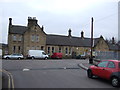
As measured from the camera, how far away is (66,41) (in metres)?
58.0

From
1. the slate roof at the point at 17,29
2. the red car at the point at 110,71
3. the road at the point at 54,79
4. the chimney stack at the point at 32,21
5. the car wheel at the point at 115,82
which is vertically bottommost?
the road at the point at 54,79

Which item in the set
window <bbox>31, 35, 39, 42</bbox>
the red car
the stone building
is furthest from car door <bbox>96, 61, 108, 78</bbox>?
window <bbox>31, 35, 39, 42</bbox>

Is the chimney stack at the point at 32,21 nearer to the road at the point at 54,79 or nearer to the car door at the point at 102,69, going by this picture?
the road at the point at 54,79

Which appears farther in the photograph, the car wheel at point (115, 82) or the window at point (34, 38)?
the window at point (34, 38)

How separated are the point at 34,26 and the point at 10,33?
695 centimetres

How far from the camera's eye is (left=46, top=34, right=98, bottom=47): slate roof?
55431 mm

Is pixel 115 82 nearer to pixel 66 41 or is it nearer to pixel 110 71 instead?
pixel 110 71

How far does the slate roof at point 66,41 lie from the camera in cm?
5543

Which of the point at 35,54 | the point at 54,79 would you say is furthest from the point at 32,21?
the point at 54,79

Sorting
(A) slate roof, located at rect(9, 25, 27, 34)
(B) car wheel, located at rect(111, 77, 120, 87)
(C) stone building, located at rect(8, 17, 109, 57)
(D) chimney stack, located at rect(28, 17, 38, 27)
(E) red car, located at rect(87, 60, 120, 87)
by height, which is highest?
(D) chimney stack, located at rect(28, 17, 38, 27)

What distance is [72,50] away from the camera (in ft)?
188

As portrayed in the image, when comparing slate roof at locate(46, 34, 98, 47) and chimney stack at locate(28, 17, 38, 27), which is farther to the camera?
slate roof at locate(46, 34, 98, 47)

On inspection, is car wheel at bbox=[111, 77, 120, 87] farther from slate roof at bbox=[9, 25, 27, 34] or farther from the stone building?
slate roof at bbox=[9, 25, 27, 34]

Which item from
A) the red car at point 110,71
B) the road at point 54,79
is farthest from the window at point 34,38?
the red car at point 110,71
